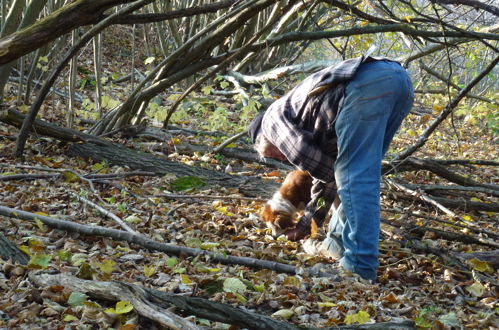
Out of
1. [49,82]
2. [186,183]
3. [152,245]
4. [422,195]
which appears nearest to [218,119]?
[186,183]

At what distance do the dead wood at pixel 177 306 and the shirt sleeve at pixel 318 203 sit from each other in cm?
151

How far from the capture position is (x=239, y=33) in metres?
7.77

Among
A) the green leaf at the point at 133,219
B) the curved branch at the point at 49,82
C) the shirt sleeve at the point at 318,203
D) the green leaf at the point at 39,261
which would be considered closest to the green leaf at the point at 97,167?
the curved branch at the point at 49,82

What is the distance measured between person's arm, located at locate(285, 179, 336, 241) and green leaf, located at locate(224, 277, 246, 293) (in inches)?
43.9

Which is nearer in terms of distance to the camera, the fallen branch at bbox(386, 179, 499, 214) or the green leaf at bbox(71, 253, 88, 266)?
the green leaf at bbox(71, 253, 88, 266)

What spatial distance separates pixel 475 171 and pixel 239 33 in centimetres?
385

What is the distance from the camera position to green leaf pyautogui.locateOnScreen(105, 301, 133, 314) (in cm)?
208

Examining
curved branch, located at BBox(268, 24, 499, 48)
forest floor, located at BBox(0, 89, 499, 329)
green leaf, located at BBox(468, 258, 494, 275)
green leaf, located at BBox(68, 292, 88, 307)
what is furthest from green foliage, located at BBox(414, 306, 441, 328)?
curved branch, located at BBox(268, 24, 499, 48)

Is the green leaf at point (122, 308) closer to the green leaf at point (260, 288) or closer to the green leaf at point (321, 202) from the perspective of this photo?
the green leaf at point (260, 288)

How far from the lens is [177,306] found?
2.16 metres

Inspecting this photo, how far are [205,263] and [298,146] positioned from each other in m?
0.92

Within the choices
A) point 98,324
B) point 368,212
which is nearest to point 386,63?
point 368,212

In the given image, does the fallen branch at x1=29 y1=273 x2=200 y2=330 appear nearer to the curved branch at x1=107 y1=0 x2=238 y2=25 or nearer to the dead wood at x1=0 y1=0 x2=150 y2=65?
the dead wood at x1=0 y1=0 x2=150 y2=65

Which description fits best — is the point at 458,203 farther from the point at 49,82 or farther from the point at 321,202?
the point at 49,82
